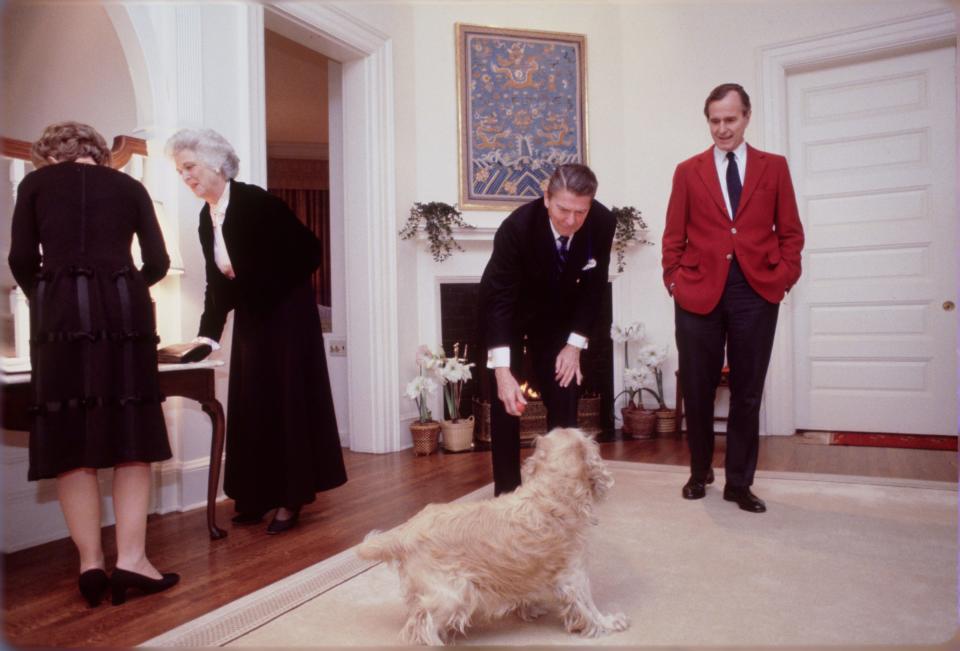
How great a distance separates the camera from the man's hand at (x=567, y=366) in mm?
2252

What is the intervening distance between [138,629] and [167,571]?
0.51m

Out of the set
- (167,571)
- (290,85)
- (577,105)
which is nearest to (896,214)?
(577,105)

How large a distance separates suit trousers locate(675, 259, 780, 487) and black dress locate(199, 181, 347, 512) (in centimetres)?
159

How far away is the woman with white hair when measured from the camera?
263cm

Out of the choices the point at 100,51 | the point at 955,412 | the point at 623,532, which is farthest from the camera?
the point at 955,412

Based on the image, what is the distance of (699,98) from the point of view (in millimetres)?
5055

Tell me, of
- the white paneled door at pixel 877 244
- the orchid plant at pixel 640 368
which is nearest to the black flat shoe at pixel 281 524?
the orchid plant at pixel 640 368

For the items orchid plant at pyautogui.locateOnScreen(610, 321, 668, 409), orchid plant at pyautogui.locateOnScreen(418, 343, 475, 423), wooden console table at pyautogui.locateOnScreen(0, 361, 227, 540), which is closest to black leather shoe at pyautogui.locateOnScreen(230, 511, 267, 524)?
wooden console table at pyautogui.locateOnScreen(0, 361, 227, 540)

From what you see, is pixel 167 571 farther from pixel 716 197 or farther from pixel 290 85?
pixel 290 85

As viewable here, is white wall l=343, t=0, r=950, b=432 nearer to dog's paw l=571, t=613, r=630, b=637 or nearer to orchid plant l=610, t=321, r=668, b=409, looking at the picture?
orchid plant l=610, t=321, r=668, b=409

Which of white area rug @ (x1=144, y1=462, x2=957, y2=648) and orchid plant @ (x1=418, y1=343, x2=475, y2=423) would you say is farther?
orchid plant @ (x1=418, y1=343, x2=475, y2=423)

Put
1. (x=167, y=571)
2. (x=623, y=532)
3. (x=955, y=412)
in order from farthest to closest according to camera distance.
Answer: (x=955, y=412)
(x=623, y=532)
(x=167, y=571)

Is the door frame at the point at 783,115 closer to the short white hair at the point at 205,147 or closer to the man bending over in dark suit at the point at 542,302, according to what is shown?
the man bending over in dark suit at the point at 542,302

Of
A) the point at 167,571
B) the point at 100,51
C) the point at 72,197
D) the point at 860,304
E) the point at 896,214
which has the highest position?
the point at 100,51
